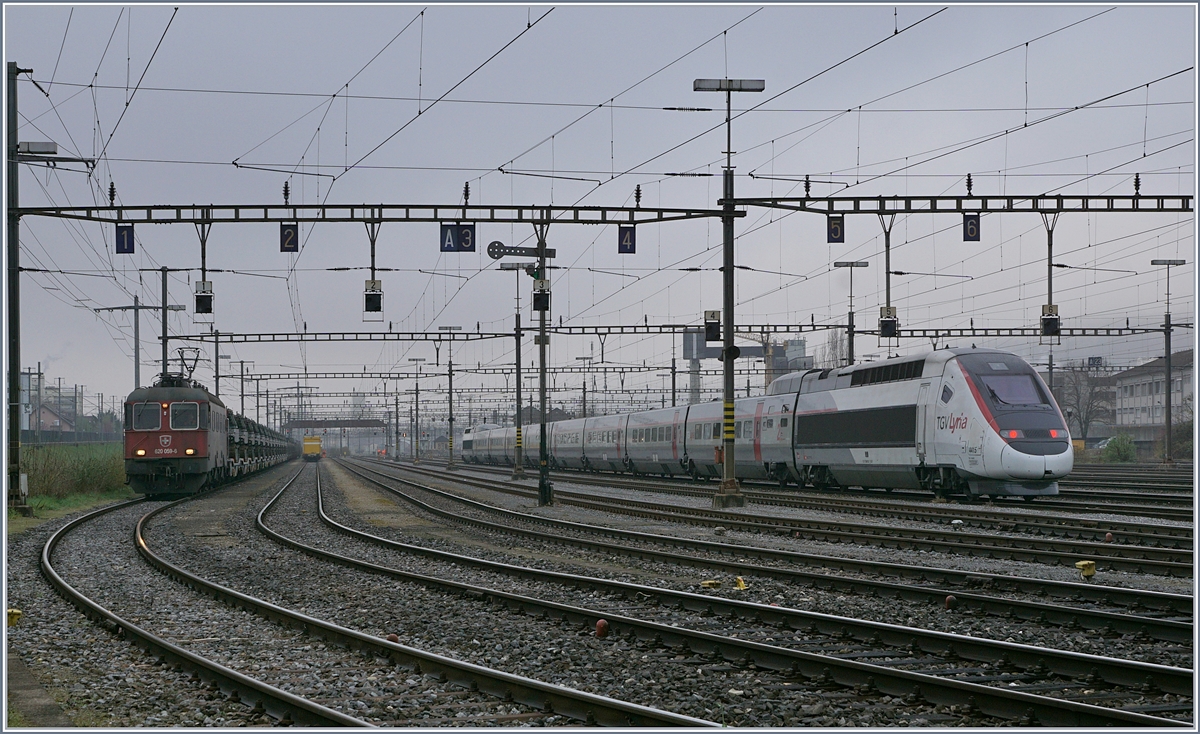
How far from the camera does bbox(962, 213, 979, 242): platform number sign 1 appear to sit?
88.7 ft

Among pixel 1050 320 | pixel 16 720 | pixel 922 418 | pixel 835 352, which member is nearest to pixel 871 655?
pixel 16 720

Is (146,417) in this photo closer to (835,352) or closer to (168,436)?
(168,436)

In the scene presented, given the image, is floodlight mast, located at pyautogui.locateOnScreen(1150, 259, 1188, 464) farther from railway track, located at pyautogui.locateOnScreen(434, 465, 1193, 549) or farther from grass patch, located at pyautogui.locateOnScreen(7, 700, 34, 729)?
grass patch, located at pyautogui.locateOnScreen(7, 700, 34, 729)

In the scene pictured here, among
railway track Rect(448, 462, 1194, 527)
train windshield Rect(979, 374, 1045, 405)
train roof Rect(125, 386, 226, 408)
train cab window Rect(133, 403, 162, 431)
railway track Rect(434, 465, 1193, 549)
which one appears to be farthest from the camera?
train roof Rect(125, 386, 226, 408)

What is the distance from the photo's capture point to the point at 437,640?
10.5 m

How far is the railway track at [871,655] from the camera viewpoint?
7.58 meters

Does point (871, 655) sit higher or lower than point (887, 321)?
lower

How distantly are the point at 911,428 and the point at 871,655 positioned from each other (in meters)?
17.9

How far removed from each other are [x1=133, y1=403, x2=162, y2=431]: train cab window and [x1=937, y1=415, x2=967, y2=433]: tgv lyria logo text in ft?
73.0

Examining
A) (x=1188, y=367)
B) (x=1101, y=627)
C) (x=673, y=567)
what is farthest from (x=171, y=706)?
(x=1188, y=367)

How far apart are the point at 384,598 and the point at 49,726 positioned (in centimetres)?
577

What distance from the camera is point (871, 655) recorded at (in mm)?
9117

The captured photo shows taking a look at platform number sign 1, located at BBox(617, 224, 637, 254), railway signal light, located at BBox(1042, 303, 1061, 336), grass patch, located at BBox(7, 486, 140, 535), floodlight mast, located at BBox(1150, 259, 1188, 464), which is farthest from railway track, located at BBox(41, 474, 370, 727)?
floodlight mast, located at BBox(1150, 259, 1188, 464)

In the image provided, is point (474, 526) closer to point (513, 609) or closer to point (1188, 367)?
point (513, 609)
